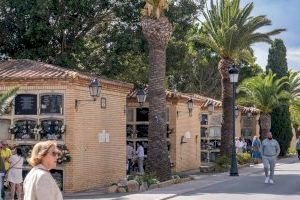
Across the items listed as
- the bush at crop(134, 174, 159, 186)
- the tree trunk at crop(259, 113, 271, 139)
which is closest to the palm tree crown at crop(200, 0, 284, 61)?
the tree trunk at crop(259, 113, 271, 139)

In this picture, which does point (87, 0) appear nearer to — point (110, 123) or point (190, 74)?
point (110, 123)

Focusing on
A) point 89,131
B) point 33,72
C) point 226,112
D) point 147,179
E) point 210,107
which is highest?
point 33,72

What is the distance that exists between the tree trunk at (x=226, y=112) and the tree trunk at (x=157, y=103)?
30.9 ft

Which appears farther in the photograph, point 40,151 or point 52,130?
point 52,130

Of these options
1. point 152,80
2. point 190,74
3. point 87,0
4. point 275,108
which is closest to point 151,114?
point 152,80

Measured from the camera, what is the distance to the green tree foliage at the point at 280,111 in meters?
47.6

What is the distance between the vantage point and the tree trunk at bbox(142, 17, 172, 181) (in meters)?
23.3

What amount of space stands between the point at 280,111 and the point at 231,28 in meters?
17.6

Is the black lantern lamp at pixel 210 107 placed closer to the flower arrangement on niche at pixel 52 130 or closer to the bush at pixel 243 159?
the bush at pixel 243 159

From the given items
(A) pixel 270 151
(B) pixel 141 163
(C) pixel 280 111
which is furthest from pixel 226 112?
(C) pixel 280 111

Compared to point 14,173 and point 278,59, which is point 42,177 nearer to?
point 14,173

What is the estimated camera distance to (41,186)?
6.03 meters

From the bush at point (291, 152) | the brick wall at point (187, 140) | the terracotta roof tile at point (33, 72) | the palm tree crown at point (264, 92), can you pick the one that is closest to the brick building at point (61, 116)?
the terracotta roof tile at point (33, 72)

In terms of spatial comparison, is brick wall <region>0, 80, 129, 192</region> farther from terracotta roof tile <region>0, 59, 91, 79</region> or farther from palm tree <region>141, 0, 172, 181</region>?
palm tree <region>141, 0, 172, 181</region>
